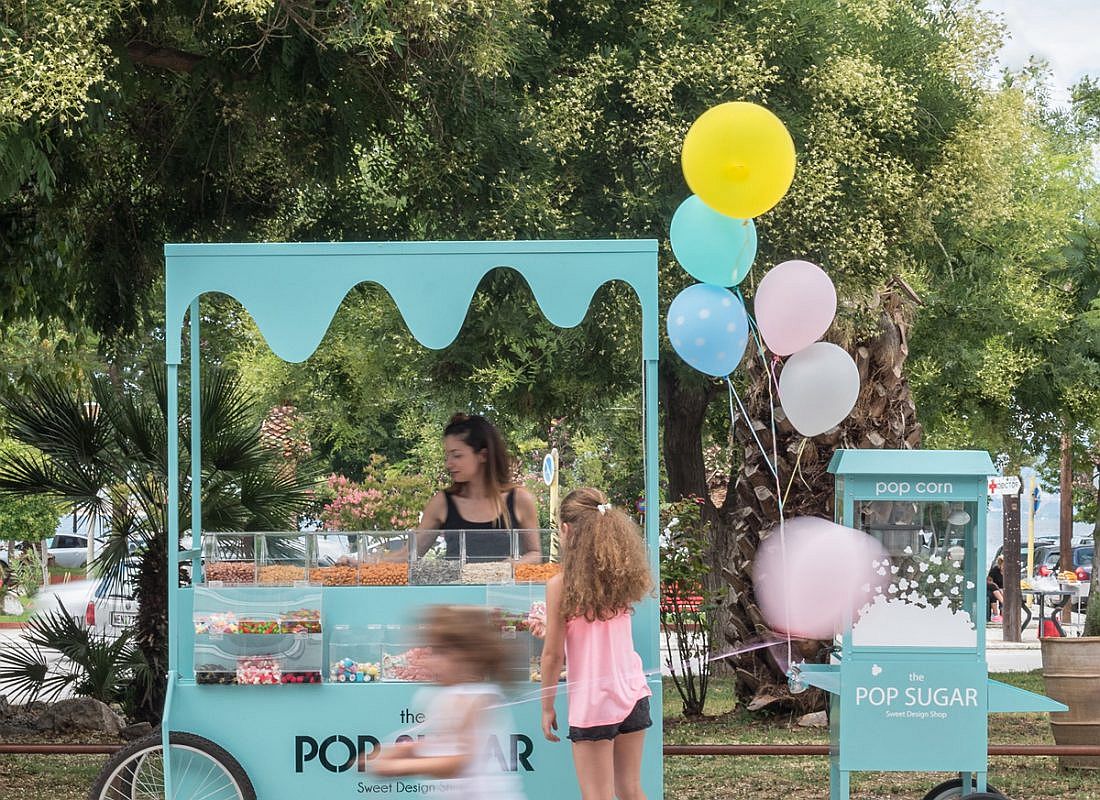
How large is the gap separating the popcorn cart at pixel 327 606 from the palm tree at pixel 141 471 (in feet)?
11.8

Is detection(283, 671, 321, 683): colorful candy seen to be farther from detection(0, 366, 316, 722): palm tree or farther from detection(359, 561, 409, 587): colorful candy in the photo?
detection(0, 366, 316, 722): palm tree

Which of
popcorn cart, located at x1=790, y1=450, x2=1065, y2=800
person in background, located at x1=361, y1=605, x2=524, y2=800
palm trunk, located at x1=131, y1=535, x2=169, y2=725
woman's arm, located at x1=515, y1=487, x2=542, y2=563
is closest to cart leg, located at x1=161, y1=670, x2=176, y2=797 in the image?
woman's arm, located at x1=515, y1=487, x2=542, y2=563

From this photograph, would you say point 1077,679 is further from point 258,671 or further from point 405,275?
point 258,671

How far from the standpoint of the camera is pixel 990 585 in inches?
910

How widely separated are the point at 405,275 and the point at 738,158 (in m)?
1.76

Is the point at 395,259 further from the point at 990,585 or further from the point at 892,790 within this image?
the point at 990,585

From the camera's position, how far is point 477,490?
7152 millimetres

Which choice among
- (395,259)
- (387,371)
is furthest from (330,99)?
(387,371)

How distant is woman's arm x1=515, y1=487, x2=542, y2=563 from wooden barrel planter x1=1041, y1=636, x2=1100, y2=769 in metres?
3.61

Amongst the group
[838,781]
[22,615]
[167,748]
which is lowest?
[22,615]

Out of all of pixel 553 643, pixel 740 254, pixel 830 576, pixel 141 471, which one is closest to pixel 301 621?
pixel 553 643

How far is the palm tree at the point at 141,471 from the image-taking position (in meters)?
9.64

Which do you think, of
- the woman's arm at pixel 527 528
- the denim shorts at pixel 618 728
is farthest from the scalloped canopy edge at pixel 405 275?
the denim shorts at pixel 618 728

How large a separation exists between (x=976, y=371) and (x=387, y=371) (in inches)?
294
